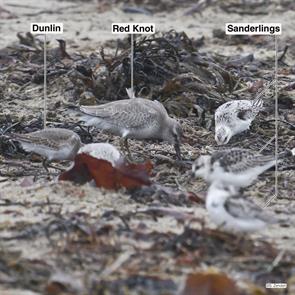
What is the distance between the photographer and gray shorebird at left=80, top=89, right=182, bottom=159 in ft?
27.5

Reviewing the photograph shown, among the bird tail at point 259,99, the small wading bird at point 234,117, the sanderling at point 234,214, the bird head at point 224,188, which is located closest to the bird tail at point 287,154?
the small wading bird at point 234,117

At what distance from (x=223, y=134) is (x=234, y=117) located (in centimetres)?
21

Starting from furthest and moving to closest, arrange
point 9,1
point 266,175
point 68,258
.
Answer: point 9,1 → point 266,175 → point 68,258

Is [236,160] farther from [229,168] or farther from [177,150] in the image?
[177,150]

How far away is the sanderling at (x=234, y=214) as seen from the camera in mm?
5758

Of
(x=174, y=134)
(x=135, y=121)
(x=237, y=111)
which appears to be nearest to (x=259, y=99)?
(x=237, y=111)

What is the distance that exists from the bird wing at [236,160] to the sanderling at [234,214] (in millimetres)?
785

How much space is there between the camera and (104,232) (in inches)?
232

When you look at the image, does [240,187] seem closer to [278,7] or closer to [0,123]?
[0,123]

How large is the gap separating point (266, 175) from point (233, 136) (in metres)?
1.28

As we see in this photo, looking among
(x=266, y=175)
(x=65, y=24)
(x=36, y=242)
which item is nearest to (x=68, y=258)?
(x=36, y=242)

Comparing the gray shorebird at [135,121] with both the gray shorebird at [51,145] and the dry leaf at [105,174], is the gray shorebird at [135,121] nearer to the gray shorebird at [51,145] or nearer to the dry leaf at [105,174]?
the gray shorebird at [51,145]

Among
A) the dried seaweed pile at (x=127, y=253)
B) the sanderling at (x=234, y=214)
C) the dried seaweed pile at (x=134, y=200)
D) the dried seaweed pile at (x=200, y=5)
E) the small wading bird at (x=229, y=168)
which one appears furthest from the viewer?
the dried seaweed pile at (x=200, y=5)

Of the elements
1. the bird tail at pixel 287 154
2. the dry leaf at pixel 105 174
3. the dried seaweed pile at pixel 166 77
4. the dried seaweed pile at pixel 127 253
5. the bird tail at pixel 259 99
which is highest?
the dried seaweed pile at pixel 166 77
